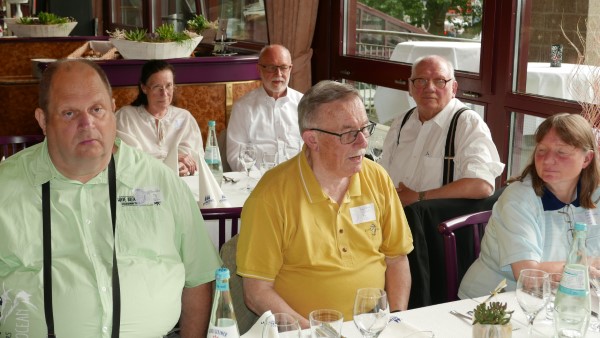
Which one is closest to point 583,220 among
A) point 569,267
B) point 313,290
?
point 569,267

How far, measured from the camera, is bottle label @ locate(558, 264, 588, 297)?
1969mm

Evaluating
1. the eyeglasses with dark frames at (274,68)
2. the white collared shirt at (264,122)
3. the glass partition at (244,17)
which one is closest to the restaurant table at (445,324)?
the white collared shirt at (264,122)

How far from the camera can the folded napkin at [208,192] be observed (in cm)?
320

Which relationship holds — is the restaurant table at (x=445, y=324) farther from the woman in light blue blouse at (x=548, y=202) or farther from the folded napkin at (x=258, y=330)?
the woman in light blue blouse at (x=548, y=202)

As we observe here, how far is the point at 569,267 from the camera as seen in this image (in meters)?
1.99

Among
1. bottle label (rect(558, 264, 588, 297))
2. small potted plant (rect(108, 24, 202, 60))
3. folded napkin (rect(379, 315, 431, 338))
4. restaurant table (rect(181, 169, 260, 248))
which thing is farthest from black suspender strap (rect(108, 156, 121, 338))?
small potted plant (rect(108, 24, 202, 60))

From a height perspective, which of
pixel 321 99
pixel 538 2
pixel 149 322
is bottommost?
pixel 149 322

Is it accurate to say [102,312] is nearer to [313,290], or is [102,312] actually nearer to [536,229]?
[313,290]

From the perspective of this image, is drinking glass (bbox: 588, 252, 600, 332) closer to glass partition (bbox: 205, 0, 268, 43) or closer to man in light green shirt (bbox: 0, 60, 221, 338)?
man in light green shirt (bbox: 0, 60, 221, 338)

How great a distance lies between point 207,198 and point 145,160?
0.81 meters

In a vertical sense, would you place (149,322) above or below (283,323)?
below

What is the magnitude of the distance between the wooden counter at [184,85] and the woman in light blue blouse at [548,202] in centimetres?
326

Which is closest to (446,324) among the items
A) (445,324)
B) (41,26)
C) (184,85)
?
(445,324)

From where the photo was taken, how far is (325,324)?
→ 70.9 inches
